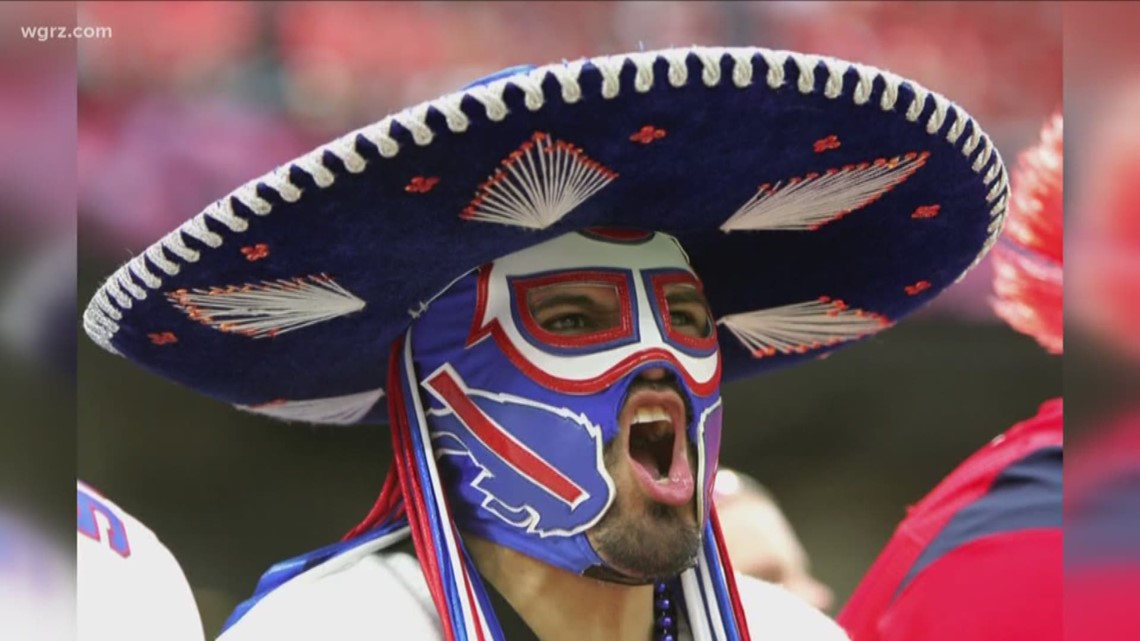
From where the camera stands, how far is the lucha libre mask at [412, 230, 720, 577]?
181 cm

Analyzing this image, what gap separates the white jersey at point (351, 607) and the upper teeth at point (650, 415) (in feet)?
1.23

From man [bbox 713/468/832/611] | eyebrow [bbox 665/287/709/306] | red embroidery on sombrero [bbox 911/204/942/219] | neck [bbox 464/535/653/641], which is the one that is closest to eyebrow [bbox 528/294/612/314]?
eyebrow [bbox 665/287/709/306]

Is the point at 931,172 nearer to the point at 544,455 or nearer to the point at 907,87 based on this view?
the point at 907,87

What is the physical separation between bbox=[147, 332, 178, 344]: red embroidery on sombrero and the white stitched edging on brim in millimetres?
148

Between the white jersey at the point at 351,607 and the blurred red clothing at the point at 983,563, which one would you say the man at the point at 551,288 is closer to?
the white jersey at the point at 351,607

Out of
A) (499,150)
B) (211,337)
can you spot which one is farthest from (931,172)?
(211,337)

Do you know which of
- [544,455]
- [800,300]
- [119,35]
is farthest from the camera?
[119,35]

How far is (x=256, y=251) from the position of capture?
5.55 feet

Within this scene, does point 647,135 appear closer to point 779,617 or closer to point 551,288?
point 551,288

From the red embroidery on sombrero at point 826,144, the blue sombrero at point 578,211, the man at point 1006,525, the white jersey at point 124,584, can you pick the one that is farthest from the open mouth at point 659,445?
the man at point 1006,525

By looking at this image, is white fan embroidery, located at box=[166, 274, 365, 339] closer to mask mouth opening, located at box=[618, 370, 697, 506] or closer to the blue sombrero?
the blue sombrero

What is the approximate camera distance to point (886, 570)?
2.78 meters

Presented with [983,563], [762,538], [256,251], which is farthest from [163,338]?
[983,563]

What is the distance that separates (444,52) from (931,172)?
3.74 feet
